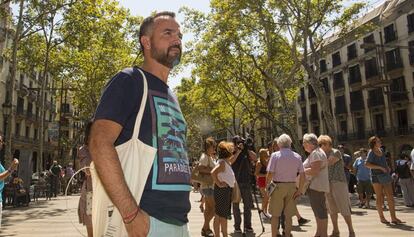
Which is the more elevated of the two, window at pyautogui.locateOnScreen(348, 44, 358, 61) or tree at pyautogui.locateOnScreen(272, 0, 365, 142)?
window at pyautogui.locateOnScreen(348, 44, 358, 61)

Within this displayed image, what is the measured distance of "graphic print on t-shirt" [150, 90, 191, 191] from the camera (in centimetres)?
194

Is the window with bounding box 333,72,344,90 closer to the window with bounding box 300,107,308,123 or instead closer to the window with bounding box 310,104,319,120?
the window with bounding box 310,104,319,120

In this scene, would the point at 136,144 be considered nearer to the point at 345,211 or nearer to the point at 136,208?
the point at 136,208

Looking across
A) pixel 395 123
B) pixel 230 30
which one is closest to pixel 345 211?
pixel 230 30

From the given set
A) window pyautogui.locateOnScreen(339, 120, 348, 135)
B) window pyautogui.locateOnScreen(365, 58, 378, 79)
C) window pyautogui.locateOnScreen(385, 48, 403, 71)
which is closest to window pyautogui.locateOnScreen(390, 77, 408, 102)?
window pyautogui.locateOnScreen(385, 48, 403, 71)

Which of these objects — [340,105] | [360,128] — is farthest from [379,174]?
[340,105]

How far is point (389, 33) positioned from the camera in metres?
34.1

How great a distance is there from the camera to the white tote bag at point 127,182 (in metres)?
1.77

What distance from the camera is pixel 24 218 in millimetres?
11141

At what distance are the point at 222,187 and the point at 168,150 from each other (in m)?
5.02

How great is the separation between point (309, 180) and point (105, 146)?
525cm

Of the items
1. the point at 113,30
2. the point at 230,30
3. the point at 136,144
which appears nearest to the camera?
the point at 136,144

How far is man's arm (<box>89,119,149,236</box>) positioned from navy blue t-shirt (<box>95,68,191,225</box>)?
0.21 feet

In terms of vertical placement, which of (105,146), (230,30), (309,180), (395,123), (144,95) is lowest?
(309,180)
